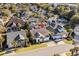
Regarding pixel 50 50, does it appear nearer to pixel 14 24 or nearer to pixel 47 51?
pixel 47 51

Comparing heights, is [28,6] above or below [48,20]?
above

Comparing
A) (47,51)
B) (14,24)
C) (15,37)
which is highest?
(14,24)

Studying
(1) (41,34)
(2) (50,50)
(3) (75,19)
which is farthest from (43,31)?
(3) (75,19)

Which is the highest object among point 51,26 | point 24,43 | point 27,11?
point 27,11

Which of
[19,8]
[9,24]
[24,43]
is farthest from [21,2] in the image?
[24,43]

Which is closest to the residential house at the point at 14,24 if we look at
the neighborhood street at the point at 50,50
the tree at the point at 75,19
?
the neighborhood street at the point at 50,50

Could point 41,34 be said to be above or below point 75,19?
below

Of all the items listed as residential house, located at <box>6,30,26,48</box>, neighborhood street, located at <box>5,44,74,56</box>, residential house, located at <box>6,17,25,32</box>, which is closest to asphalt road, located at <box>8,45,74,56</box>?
neighborhood street, located at <box>5,44,74,56</box>

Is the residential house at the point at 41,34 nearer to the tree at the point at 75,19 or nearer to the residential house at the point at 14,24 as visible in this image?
the residential house at the point at 14,24

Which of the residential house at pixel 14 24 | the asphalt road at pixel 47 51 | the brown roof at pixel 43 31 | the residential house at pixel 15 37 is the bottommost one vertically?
the asphalt road at pixel 47 51

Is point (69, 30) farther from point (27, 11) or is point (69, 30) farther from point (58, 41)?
point (27, 11)
